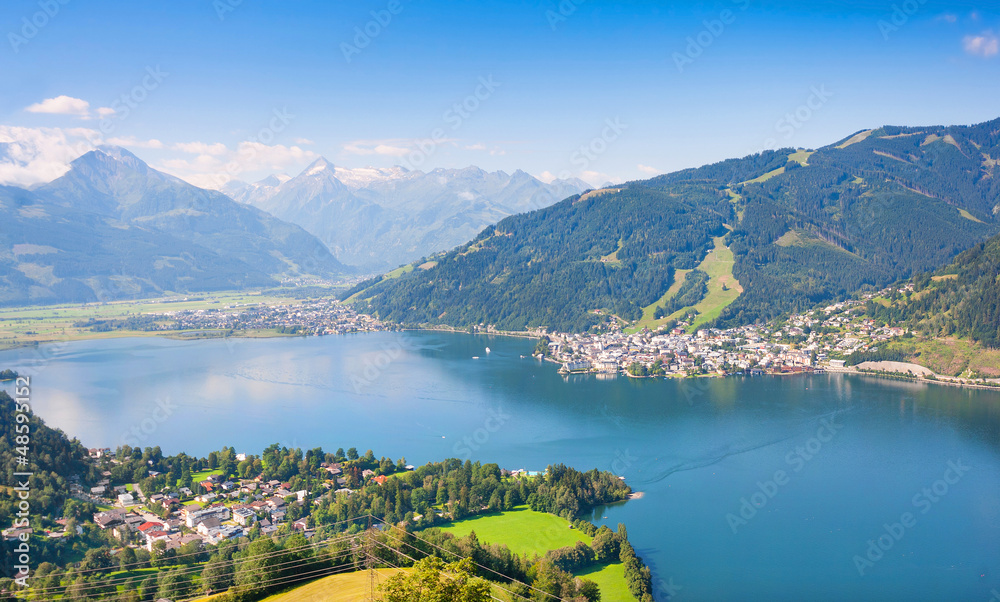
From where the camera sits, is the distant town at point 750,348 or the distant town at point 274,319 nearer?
the distant town at point 750,348

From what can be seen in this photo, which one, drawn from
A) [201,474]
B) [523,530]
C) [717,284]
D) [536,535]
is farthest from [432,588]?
[717,284]

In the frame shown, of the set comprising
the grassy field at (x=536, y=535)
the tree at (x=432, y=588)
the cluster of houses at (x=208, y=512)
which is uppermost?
the tree at (x=432, y=588)

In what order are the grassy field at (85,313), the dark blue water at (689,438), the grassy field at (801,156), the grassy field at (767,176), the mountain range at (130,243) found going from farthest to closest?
the mountain range at (130,243)
the grassy field at (801,156)
the grassy field at (767,176)
the grassy field at (85,313)
the dark blue water at (689,438)

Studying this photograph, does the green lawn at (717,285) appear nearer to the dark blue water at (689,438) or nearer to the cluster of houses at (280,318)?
the dark blue water at (689,438)

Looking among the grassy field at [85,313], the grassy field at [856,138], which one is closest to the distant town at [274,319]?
the grassy field at [85,313]

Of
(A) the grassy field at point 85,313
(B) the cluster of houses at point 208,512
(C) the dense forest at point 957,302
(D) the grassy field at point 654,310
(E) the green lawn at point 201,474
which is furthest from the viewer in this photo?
(A) the grassy field at point 85,313

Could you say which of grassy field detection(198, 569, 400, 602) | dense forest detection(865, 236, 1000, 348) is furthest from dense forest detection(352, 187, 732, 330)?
grassy field detection(198, 569, 400, 602)
